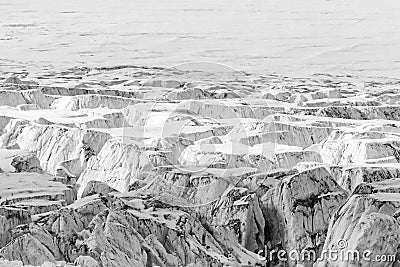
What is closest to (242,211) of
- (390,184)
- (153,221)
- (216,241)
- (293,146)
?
(216,241)

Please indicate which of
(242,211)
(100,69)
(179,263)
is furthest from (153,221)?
(100,69)

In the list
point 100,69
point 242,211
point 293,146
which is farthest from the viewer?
point 100,69

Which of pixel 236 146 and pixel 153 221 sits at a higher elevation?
pixel 153 221

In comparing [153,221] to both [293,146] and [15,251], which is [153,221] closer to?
[15,251]

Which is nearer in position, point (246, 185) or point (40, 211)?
point (40, 211)

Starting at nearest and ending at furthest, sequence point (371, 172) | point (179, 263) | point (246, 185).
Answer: point (179, 263)
point (246, 185)
point (371, 172)

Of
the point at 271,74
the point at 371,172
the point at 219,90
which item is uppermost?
the point at 371,172

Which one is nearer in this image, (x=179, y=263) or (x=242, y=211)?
(x=179, y=263)

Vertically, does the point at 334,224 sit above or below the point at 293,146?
above

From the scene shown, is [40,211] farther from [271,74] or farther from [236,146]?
[271,74]
